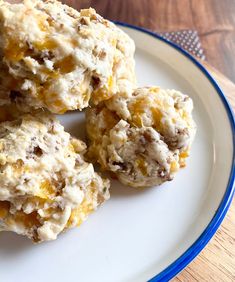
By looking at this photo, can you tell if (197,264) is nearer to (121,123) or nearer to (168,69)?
(121,123)

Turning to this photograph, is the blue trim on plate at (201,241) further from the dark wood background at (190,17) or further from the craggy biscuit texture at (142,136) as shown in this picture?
the dark wood background at (190,17)

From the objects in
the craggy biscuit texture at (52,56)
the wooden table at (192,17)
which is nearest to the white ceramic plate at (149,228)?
the craggy biscuit texture at (52,56)

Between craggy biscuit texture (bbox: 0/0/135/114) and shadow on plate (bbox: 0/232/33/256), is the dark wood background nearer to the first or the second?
craggy biscuit texture (bbox: 0/0/135/114)

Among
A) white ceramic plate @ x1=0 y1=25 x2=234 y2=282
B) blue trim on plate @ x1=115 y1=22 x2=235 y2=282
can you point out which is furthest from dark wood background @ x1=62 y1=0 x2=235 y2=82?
blue trim on plate @ x1=115 y1=22 x2=235 y2=282

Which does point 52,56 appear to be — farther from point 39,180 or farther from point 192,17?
point 192,17

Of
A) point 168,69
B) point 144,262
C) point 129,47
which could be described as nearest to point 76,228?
point 144,262

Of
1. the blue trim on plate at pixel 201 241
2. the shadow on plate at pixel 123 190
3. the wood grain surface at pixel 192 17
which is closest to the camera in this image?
the blue trim on plate at pixel 201 241

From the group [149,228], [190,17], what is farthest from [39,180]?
[190,17]
